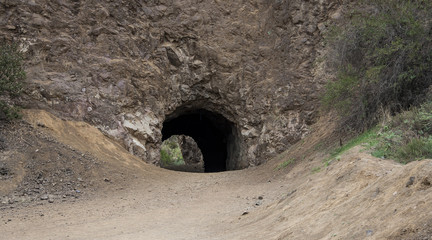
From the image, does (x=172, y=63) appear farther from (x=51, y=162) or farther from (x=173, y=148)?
(x=173, y=148)

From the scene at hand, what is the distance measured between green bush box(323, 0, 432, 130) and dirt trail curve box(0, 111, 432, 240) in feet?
6.39

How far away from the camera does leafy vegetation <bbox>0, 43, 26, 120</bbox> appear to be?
39.7 feet

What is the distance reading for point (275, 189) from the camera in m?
10.0

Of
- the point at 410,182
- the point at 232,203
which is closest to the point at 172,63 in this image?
the point at 232,203

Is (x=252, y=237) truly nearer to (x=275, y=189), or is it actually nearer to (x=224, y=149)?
(x=275, y=189)

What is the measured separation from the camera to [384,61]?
10.2 meters

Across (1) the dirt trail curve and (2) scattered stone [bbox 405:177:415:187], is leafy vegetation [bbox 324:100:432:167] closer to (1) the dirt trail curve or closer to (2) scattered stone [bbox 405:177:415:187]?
(1) the dirt trail curve

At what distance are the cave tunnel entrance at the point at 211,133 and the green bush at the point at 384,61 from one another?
8.20 meters

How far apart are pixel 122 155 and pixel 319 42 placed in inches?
355

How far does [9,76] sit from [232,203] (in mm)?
7882

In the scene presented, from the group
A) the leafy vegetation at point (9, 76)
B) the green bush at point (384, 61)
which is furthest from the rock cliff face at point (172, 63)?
the green bush at point (384, 61)

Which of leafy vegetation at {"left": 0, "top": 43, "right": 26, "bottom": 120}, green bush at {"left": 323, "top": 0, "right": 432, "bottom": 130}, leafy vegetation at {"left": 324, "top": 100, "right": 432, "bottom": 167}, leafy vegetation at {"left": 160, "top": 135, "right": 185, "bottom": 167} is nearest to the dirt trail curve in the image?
leafy vegetation at {"left": 324, "top": 100, "right": 432, "bottom": 167}

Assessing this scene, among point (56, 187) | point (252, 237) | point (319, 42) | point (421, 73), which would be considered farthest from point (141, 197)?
point (319, 42)

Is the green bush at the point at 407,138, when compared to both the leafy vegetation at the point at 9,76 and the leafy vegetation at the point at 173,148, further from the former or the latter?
the leafy vegetation at the point at 173,148
